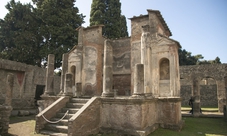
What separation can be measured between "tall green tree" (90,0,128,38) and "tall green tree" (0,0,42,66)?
741 cm

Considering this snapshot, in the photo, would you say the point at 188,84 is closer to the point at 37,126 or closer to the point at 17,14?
the point at 37,126

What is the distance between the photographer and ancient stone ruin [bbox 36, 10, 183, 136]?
323 inches

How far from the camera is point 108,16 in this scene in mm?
23422

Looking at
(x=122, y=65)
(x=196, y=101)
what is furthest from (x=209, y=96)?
(x=122, y=65)

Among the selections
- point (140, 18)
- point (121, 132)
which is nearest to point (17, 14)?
point (140, 18)

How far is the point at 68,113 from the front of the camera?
910cm

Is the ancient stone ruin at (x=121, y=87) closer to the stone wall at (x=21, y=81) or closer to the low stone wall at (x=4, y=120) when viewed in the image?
the low stone wall at (x=4, y=120)

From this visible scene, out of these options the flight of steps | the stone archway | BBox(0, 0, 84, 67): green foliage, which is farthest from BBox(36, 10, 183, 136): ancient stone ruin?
A: the stone archway

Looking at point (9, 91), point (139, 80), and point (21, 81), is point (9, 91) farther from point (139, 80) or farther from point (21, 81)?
point (21, 81)

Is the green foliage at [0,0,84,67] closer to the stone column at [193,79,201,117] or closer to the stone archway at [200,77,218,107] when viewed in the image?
the stone column at [193,79,201,117]

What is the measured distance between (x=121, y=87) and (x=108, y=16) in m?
12.5

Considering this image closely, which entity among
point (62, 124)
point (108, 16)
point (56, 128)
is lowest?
point (56, 128)

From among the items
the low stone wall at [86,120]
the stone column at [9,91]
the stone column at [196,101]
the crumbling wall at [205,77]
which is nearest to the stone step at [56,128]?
the low stone wall at [86,120]

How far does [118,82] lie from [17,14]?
50.2 feet
